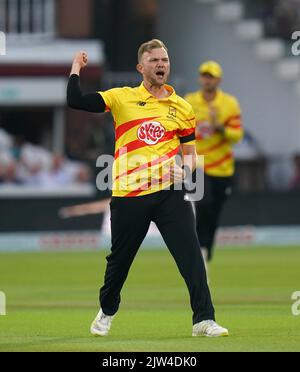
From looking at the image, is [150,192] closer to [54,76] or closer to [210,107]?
[210,107]

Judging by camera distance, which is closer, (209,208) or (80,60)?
(80,60)

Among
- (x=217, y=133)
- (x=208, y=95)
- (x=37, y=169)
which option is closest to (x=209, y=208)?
(x=217, y=133)

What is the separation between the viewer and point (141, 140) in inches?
378

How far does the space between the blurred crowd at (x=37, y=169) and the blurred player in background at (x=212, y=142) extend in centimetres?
827

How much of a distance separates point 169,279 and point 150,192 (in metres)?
6.15

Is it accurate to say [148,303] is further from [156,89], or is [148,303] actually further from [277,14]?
Result: [277,14]

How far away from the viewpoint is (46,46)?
2745cm

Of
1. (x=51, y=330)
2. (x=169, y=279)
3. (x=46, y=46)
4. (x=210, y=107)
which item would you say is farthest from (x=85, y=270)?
(x=46, y=46)

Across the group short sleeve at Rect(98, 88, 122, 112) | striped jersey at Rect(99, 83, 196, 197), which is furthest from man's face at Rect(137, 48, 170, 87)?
short sleeve at Rect(98, 88, 122, 112)

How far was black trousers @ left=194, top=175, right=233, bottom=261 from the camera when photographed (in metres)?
14.9

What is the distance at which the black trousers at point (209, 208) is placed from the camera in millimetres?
14930

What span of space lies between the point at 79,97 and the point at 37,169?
46.6ft

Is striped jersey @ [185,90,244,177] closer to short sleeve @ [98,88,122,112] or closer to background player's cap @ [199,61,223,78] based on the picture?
background player's cap @ [199,61,223,78]

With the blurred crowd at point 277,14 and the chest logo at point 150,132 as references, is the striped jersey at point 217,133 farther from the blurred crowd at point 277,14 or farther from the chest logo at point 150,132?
the blurred crowd at point 277,14
